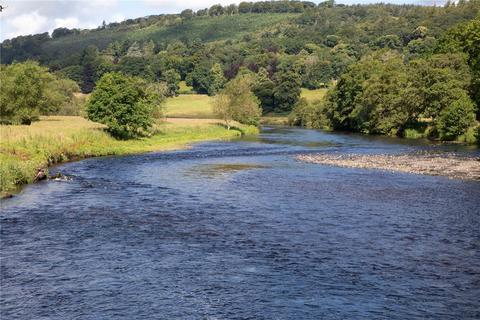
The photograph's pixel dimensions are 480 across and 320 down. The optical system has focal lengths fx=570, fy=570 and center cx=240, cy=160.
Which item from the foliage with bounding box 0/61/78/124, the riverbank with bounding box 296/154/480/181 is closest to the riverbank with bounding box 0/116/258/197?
the foliage with bounding box 0/61/78/124

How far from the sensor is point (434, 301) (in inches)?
974

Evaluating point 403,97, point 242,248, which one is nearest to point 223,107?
point 403,97

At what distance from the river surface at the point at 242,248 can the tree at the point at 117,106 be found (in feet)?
116

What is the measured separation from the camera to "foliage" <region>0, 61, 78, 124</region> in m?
105

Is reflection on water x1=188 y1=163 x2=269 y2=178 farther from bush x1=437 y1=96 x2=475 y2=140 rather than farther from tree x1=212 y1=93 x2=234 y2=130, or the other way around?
tree x1=212 y1=93 x2=234 y2=130

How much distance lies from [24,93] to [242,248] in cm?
8708

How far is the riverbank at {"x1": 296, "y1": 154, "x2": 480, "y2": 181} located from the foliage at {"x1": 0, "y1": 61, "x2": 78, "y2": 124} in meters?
55.6

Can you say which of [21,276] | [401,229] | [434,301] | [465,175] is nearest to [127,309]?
[21,276]

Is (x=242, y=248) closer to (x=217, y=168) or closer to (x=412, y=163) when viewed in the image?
(x=217, y=168)

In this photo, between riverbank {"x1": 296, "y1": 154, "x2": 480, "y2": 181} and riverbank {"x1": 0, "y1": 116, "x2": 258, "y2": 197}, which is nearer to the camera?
riverbank {"x1": 0, "y1": 116, "x2": 258, "y2": 197}

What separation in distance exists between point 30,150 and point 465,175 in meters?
50.3

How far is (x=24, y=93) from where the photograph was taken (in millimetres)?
108000

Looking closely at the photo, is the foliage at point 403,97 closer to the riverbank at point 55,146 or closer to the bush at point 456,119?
the bush at point 456,119

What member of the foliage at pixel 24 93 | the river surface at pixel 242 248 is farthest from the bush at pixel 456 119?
the foliage at pixel 24 93
